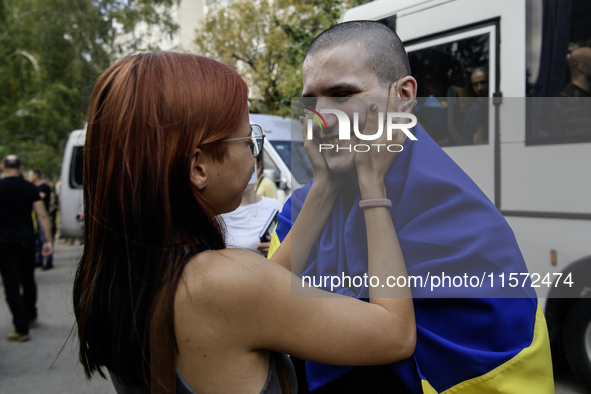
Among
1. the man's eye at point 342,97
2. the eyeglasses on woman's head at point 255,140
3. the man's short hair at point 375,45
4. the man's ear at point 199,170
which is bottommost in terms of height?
the man's ear at point 199,170

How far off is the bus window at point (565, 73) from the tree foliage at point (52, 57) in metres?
20.5

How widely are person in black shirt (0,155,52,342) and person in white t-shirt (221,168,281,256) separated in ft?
10.9

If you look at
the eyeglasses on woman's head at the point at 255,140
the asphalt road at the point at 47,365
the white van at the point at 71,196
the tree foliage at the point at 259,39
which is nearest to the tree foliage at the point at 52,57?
the tree foliage at the point at 259,39

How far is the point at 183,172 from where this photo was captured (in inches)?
44.2

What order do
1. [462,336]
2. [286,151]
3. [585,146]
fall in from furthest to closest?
[286,151], [585,146], [462,336]

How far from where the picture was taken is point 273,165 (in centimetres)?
674

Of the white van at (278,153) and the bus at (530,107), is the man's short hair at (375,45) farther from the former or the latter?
the white van at (278,153)

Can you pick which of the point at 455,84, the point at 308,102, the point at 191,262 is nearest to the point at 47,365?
the point at 455,84

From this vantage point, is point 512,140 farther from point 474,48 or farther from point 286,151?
point 286,151

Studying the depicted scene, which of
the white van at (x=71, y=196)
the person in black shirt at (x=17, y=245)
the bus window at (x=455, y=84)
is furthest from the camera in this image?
the white van at (x=71, y=196)

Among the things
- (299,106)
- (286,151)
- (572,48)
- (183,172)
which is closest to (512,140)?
(299,106)

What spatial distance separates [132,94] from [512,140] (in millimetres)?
1223

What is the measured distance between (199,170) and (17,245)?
18.3 ft

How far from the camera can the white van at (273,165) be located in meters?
1.31
